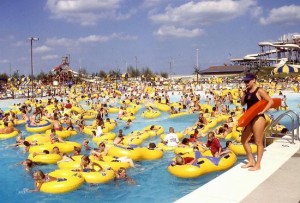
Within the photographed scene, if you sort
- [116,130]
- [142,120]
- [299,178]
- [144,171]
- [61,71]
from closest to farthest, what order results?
[299,178], [144,171], [116,130], [142,120], [61,71]

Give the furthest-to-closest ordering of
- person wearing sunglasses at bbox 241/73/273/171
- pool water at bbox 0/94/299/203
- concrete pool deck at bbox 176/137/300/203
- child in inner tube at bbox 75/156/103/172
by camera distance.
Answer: child in inner tube at bbox 75/156/103/172, pool water at bbox 0/94/299/203, person wearing sunglasses at bbox 241/73/273/171, concrete pool deck at bbox 176/137/300/203

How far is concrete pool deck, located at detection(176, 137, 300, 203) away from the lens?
4.04 m

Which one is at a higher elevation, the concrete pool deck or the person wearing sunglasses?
the person wearing sunglasses

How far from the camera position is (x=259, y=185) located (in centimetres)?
449

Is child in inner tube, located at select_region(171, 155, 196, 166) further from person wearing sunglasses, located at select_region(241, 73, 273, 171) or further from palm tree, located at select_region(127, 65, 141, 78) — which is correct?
palm tree, located at select_region(127, 65, 141, 78)

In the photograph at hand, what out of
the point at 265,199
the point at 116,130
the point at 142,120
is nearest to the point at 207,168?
the point at 265,199

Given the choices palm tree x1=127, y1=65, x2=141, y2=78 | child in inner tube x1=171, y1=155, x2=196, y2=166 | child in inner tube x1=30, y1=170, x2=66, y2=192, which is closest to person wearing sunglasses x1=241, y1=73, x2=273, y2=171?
child in inner tube x1=171, y1=155, x2=196, y2=166

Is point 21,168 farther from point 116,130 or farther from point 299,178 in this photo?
point 299,178

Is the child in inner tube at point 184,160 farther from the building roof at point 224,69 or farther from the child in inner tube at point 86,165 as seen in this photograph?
the building roof at point 224,69

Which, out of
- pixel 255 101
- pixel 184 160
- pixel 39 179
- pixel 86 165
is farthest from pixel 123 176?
pixel 255 101

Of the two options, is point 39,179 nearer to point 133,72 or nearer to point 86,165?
point 86,165

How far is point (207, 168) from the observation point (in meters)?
7.87

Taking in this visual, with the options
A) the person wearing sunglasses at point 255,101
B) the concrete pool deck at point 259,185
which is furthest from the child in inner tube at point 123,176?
the person wearing sunglasses at point 255,101

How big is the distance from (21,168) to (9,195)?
1.86 metres
